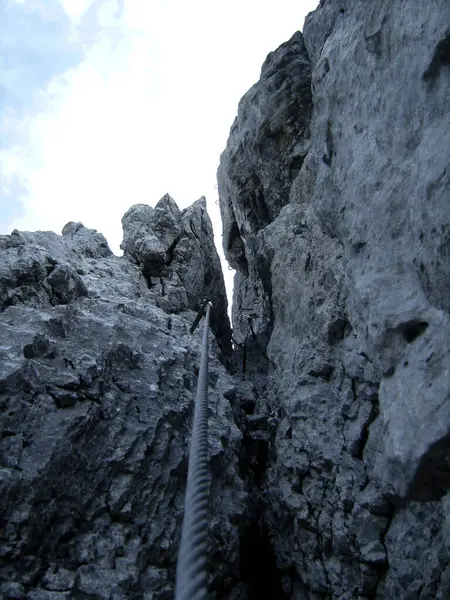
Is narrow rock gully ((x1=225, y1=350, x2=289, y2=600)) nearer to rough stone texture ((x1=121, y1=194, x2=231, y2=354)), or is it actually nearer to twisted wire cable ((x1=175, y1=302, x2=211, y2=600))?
rough stone texture ((x1=121, y1=194, x2=231, y2=354))

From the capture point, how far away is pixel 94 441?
7.68 metres

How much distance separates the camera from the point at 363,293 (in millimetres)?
7227

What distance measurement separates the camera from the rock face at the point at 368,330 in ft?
18.9

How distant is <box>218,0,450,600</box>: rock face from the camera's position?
575 centimetres

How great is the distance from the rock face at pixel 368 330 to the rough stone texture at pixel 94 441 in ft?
5.58

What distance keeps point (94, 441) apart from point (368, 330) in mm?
5546

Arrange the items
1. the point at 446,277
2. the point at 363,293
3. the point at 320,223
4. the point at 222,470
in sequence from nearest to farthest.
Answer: the point at 446,277 → the point at 363,293 → the point at 222,470 → the point at 320,223

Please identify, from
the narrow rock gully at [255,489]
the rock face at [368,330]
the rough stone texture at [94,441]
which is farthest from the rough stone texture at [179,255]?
the rock face at [368,330]

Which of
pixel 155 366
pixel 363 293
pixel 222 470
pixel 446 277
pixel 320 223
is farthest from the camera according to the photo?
pixel 320 223

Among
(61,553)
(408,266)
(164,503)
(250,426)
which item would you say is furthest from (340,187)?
(61,553)

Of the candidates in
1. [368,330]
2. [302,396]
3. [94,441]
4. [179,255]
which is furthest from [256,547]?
[179,255]

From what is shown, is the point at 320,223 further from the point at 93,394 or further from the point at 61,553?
the point at 61,553

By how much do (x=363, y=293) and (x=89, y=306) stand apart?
24.1 ft

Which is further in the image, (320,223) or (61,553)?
(320,223)
